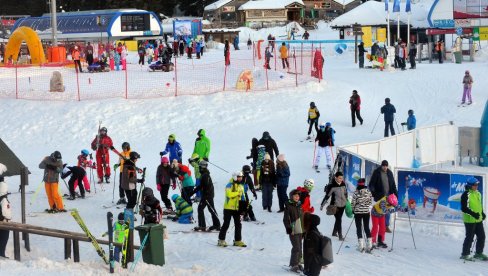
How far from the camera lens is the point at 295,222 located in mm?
13805

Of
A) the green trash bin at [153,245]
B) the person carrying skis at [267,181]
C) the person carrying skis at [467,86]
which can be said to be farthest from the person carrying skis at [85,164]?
the person carrying skis at [467,86]

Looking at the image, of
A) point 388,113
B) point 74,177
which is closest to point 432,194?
point 74,177

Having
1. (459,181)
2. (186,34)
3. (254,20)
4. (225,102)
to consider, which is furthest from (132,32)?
(459,181)

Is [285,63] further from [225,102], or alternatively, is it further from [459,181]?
[459,181]

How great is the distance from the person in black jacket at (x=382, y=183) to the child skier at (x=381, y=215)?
205 mm

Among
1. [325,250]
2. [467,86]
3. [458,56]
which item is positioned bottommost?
[325,250]

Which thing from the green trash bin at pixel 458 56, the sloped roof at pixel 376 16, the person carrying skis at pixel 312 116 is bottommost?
the person carrying skis at pixel 312 116

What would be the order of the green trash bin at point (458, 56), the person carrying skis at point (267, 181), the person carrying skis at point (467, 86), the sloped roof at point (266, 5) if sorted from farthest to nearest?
the sloped roof at point (266, 5) → the green trash bin at point (458, 56) → the person carrying skis at point (467, 86) → the person carrying skis at point (267, 181)

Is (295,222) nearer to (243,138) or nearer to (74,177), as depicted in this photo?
(74,177)

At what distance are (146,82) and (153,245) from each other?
23311mm

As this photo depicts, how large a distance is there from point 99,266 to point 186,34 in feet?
176

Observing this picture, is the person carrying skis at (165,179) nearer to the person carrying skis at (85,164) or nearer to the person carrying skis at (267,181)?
the person carrying skis at (267,181)

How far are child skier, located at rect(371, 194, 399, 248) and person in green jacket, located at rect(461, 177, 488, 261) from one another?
1.36m

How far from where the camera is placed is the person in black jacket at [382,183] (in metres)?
16.0
